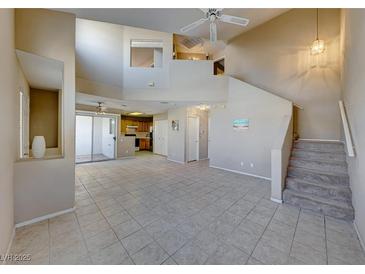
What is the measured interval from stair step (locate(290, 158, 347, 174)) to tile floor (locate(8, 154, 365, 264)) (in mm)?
1042

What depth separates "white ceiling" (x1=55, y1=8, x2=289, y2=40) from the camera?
12.2 feet

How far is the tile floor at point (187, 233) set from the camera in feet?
5.65

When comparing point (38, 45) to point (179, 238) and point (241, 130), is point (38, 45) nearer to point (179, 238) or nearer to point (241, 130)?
point (179, 238)

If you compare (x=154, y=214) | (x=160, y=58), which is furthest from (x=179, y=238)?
(x=160, y=58)

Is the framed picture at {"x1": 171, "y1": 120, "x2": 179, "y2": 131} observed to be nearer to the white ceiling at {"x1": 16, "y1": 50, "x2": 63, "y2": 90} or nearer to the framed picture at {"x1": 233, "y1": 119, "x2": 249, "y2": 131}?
the framed picture at {"x1": 233, "y1": 119, "x2": 249, "y2": 131}

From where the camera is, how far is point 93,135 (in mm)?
7688

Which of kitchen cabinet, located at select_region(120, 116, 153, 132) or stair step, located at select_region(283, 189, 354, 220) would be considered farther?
kitchen cabinet, located at select_region(120, 116, 153, 132)

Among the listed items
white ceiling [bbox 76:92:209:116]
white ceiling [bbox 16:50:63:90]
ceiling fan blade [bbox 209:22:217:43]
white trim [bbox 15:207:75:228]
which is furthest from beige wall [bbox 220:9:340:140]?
white trim [bbox 15:207:75:228]

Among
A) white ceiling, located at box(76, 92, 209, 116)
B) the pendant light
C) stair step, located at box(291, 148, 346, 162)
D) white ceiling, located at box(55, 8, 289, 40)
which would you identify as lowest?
stair step, located at box(291, 148, 346, 162)

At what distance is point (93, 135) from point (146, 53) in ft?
15.2

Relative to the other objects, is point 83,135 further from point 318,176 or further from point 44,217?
point 318,176

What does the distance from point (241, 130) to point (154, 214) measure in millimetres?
3882

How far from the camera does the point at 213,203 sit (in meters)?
3.04

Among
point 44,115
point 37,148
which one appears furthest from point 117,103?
point 37,148
